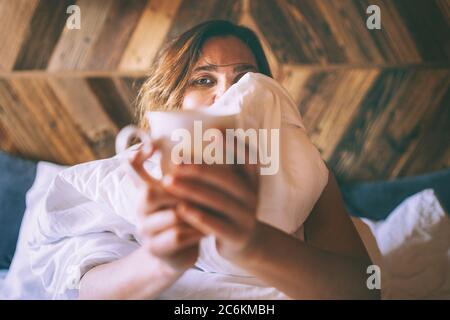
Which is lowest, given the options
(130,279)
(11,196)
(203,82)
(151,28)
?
(130,279)

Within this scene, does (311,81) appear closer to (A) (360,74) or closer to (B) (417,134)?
(A) (360,74)

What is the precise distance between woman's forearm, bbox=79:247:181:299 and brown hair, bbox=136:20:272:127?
32cm

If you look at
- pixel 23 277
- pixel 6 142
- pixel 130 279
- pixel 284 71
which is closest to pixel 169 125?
pixel 130 279

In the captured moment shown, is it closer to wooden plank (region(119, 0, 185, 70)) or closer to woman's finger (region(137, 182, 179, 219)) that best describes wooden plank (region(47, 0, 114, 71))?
wooden plank (region(119, 0, 185, 70))

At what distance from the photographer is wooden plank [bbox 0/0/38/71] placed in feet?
3.60

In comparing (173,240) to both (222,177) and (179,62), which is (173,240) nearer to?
(222,177)

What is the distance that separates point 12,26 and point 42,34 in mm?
80

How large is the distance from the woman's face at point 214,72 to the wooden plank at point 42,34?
381 mm

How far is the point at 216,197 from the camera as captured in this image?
1.74 feet

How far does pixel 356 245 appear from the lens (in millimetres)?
802

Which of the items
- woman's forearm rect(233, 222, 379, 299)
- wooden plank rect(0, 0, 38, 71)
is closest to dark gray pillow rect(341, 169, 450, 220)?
woman's forearm rect(233, 222, 379, 299)

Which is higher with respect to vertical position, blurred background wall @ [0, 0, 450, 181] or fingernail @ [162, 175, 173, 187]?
blurred background wall @ [0, 0, 450, 181]

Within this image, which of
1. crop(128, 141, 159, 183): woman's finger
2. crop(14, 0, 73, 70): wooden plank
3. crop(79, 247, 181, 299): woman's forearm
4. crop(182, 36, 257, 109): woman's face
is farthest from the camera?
crop(14, 0, 73, 70): wooden plank
